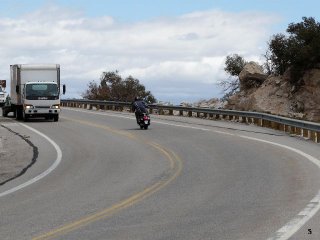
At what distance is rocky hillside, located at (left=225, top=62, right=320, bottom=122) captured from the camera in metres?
42.6

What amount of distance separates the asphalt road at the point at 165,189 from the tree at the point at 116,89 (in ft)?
156

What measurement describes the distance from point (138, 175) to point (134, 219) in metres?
6.09

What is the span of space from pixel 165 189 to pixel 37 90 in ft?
83.1

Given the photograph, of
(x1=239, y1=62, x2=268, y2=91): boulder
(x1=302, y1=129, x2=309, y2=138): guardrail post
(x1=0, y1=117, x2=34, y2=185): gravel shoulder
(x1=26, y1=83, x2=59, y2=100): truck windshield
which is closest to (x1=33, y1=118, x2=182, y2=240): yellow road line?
(x1=0, y1=117, x2=34, y2=185): gravel shoulder

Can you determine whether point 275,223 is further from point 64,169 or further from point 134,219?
point 64,169

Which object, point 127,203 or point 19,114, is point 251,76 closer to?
point 19,114

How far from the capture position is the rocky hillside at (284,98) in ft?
140

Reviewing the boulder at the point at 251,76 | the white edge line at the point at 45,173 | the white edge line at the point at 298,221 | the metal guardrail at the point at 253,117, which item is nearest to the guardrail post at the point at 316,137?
the metal guardrail at the point at 253,117

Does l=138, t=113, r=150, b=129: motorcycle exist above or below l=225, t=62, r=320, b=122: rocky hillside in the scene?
below

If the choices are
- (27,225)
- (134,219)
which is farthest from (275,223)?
(27,225)

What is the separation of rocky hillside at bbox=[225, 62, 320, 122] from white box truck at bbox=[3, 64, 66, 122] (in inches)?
482

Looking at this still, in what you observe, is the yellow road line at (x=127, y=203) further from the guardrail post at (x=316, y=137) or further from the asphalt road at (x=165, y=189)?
the guardrail post at (x=316, y=137)

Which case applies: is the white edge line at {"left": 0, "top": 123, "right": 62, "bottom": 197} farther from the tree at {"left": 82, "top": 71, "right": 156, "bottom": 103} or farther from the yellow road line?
the tree at {"left": 82, "top": 71, "right": 156, "bottom": 103}

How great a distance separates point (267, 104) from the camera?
145 feet
